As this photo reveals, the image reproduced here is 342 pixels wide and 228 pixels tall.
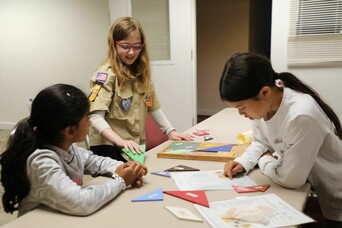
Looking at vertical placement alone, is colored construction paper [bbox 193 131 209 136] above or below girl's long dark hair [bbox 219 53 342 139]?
below

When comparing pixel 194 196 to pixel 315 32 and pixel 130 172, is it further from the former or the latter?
pixel 315 32

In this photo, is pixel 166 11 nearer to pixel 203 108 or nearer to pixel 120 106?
pixel 120 106

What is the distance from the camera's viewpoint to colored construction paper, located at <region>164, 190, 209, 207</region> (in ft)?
3.48

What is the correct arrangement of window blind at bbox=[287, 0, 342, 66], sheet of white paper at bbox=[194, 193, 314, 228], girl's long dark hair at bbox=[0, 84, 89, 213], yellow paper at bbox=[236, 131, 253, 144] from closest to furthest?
sheet of white paper at bbox=[194, 193, 314, 228] → girl's long dark hair at bbox=[0, 84, 89, 213] → yellow paper at bbox=[236, 131, 253, 144] → window blind at bbox=[287, 0, 342, 66]

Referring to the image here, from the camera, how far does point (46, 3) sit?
4.58 metres

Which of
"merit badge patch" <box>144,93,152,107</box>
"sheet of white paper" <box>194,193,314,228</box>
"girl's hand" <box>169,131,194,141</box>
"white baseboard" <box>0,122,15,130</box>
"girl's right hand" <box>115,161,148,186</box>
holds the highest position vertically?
"merit badge patch" <box>144,93,152,107</box>

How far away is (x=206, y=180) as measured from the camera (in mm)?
1247

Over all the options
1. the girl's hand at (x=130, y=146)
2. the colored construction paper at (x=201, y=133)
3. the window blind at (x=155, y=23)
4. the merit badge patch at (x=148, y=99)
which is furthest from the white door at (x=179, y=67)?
the girl's hand at (x=130, y=146)

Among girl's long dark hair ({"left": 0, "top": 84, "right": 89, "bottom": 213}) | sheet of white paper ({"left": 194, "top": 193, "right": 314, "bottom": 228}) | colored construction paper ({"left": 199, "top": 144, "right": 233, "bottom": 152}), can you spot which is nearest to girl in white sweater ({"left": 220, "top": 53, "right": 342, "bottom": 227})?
sheet of white paper ({"left": 194, "top": 193, "right": 314, "bottom": 228})

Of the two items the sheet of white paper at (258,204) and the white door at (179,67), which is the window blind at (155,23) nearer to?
the white door at (179,67)

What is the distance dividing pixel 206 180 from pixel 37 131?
662 mm

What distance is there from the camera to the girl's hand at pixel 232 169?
50.3 inches

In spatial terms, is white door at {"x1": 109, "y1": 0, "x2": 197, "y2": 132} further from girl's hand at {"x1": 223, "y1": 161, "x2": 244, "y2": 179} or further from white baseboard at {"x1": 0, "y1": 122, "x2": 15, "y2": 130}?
white baseboard at {"x1": 0, "y1": 122, "x2": 15, "y2": 130}

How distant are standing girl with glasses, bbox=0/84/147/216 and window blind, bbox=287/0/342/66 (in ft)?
8.42
